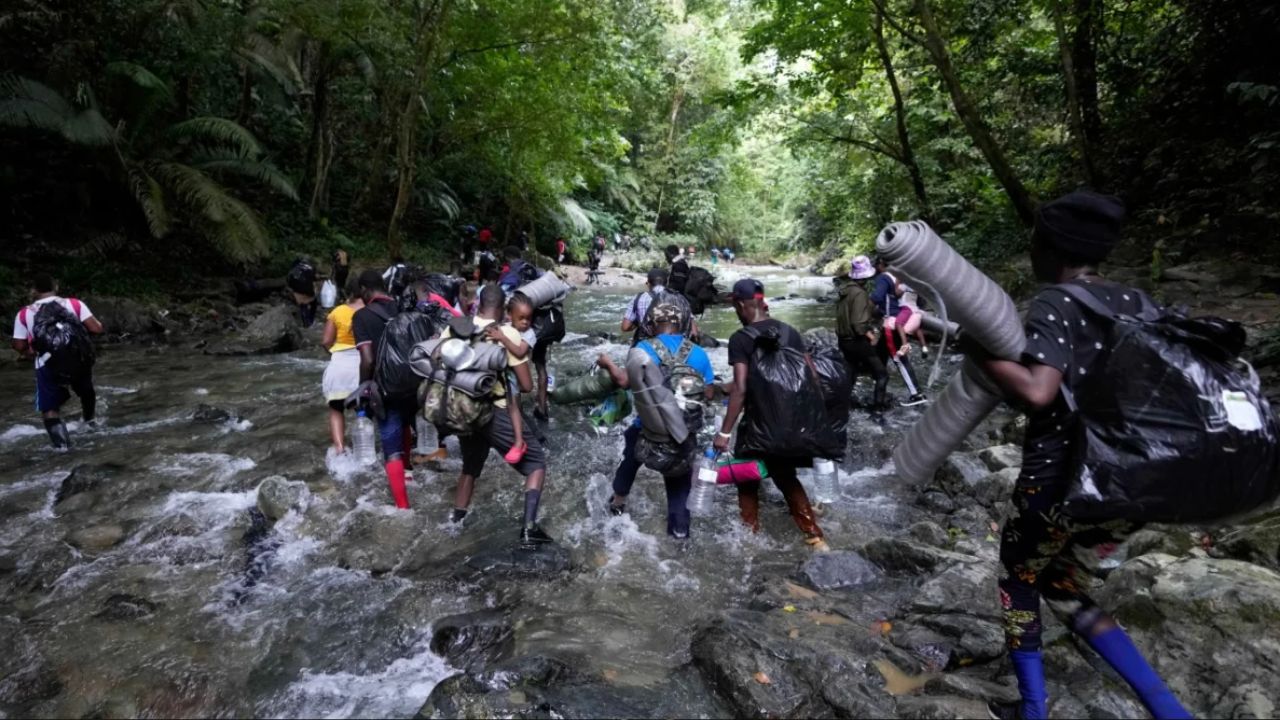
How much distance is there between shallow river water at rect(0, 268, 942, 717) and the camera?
330 centimetres

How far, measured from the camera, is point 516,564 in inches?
175

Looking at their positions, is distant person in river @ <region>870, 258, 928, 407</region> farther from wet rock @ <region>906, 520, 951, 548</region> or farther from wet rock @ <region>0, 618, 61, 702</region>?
wet rock @ <region>0, 618, 61, 702</region>

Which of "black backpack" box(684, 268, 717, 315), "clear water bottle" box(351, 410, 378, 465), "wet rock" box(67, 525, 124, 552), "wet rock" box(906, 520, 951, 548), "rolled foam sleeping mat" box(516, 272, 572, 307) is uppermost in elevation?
"rolled foam sleeping mat" box(516, 272, 572, 307)

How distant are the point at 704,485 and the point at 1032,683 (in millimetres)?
2354

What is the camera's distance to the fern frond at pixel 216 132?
45.3 ft

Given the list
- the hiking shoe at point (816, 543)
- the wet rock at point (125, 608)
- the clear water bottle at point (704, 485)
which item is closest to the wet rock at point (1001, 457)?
the hiking shoe at point (816, 543)

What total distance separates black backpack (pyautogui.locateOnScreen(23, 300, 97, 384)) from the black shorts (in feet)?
14.2

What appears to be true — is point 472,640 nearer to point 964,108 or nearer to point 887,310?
point 887,310

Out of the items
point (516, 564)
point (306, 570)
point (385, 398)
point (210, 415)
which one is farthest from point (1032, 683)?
point (210, 415)

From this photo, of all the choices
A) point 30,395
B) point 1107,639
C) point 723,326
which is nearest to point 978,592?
point 1107,639

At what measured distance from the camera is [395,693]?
3168 millimetres

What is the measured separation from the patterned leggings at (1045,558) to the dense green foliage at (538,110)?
7288mm

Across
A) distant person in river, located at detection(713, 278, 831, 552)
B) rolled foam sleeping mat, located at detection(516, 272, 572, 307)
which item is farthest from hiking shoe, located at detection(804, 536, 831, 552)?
rolled foam sleeping mat, located at detection(516, 272, 572, 307)

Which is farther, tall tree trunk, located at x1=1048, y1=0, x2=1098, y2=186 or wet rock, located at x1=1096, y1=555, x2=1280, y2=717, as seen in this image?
tall tree trunk, located at x1=1048, y1=0, x2=1098, y2=186
